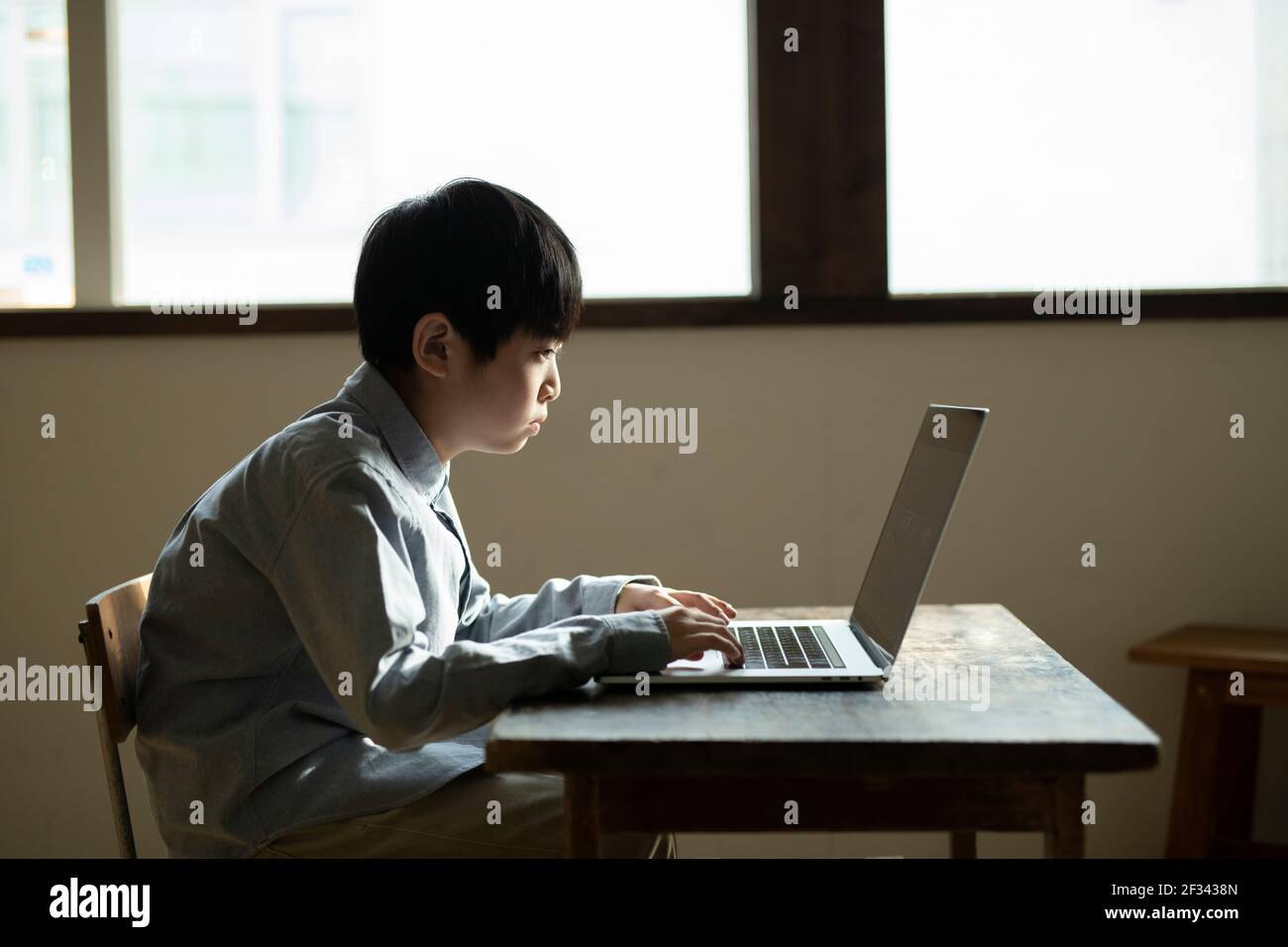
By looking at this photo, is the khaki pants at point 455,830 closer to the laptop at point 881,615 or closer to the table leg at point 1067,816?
the laptop at point 881,615

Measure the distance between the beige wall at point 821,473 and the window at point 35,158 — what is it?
15 cm

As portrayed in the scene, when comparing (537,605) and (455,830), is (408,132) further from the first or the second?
(455,830)

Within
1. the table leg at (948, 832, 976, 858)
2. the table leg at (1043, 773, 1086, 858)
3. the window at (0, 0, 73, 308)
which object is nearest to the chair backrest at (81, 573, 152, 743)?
the table leg at (1043, 773, 1086, 858)

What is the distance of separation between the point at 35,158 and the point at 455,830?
1863mm

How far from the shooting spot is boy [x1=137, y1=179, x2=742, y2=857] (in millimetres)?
1009

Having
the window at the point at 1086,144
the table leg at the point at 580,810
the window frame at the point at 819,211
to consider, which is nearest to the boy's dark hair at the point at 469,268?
the table leg at the point at 580,810

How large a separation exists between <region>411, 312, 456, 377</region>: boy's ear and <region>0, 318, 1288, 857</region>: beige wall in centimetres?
101

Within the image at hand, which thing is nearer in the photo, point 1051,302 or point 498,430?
point 498,430

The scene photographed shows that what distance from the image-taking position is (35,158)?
2.37 m
